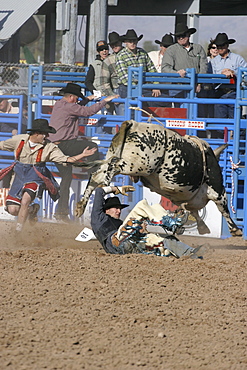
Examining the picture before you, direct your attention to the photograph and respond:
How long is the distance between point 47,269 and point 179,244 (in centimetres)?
148

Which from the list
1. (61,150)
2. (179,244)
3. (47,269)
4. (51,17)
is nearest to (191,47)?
(61,150)

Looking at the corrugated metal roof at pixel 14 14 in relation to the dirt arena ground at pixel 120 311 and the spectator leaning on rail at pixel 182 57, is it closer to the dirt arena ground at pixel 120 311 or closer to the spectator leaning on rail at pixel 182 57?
the spectator leaning on rail at pixel 182 57

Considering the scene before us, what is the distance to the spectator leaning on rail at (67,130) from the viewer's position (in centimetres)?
941

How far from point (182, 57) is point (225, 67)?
0.78 meters

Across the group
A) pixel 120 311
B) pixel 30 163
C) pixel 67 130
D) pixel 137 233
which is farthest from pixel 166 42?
pixel 120 311

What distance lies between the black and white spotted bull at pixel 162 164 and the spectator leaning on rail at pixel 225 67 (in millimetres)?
2739

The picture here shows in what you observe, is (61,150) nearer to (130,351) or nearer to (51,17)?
(130,351)

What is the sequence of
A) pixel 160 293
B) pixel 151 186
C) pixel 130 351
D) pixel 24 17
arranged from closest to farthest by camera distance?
1. pixel 130 351
2. pixel 160 293
3. pixel 151 186
4. pixel 24 17

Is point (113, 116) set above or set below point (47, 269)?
above

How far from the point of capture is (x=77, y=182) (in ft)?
32.4

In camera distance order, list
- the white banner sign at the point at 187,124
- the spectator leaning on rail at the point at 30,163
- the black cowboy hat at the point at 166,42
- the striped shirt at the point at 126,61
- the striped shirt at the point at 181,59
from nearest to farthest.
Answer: the spectator leaning on rail at the point at 30,163
the white banner sign at the point at 187,124
the striped shirt at the point at 181,59
the striped shirt at the point at 126,61
the black cowboy hat at the point at 166,42

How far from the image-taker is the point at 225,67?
1034 cm

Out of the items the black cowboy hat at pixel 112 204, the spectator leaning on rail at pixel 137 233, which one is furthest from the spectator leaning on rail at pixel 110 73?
the spectator leaning on rail at pixel 137 233

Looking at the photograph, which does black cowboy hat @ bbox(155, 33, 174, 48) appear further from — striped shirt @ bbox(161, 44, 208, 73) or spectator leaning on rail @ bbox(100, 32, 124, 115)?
spectator leaning on rail @ bbox(100, 32, 124, 115)
